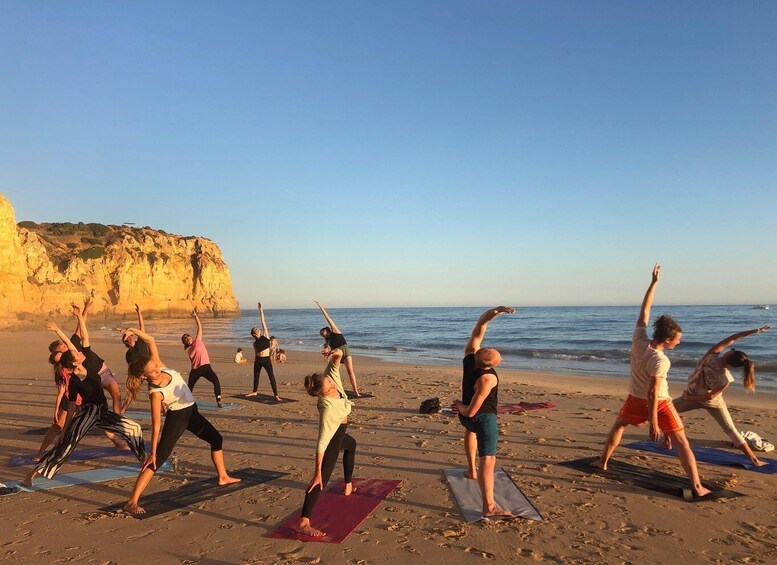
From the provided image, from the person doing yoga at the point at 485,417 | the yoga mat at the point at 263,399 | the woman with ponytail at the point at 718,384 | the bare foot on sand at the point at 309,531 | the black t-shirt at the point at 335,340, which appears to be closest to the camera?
the bare foot on sand at the point at 309,531

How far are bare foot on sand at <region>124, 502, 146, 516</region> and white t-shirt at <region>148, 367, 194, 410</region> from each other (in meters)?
1.02

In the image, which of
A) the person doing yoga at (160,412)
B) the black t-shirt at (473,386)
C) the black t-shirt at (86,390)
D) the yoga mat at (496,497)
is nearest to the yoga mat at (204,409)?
the black t-shirt at (86,390)

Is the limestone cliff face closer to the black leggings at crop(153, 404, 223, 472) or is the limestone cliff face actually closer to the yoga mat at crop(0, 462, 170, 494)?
the yoga mat at crop(0, 462, 170, 494)

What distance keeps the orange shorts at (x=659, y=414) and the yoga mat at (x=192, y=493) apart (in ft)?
14.6

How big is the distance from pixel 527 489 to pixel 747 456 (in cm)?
362

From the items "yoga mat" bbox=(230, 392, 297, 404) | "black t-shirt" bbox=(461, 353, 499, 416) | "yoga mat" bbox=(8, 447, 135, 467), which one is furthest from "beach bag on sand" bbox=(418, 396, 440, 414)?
"yoga mat" bbox=(8, 447, 135, 467)

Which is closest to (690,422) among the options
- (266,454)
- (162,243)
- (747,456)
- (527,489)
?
(747,456)

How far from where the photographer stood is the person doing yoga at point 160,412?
5.27 m

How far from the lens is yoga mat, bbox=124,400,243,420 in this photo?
1045cm

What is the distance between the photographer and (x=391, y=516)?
521 cm

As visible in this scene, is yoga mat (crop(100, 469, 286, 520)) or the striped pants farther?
the striped pants

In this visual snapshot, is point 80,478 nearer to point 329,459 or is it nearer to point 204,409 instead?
point 329,459

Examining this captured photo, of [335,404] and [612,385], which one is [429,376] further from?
[335,404]

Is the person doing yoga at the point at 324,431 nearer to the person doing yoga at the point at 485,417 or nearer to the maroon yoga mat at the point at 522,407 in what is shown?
the person doing yoga at the point at 485,417
